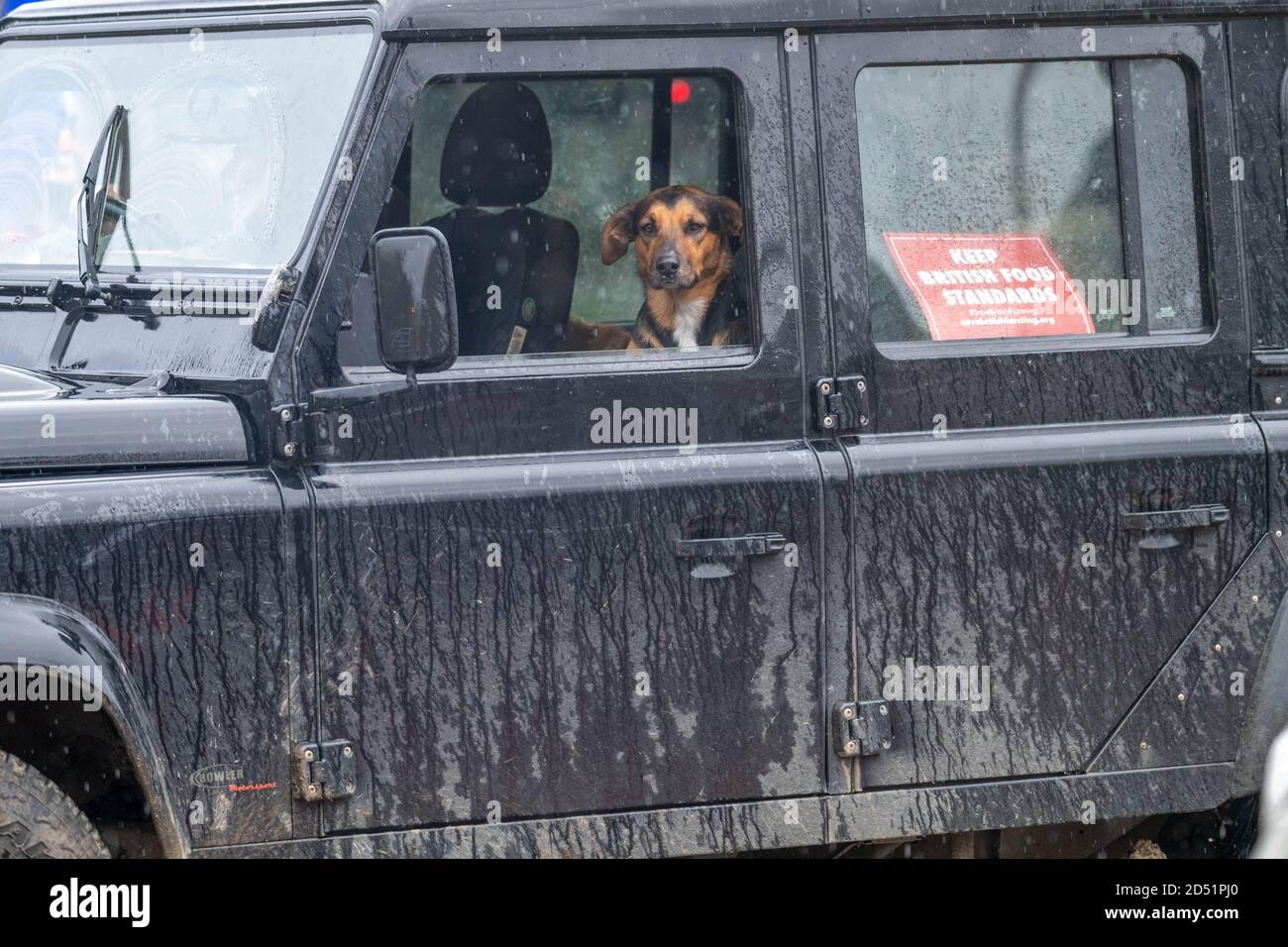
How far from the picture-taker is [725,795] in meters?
3.45

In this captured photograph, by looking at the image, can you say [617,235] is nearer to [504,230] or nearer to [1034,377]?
[504,230]

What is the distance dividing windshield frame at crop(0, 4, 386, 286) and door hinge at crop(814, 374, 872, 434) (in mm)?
1070

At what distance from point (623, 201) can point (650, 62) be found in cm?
29

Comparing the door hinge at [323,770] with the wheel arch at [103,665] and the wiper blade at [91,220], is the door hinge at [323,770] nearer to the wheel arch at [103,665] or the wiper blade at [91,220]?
the wheel arch at [103,665]

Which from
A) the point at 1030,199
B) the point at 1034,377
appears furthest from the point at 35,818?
the point at 1030,199

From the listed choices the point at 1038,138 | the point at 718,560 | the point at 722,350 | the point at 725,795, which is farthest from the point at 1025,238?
the point at 725,795

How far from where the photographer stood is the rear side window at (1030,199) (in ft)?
11.8

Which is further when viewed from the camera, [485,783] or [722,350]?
[722,350]

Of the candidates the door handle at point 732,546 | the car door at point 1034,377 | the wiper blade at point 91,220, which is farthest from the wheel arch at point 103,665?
the car door at point 1034,377

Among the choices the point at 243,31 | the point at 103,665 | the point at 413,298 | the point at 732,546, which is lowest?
the point at 103,665

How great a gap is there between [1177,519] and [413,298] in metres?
1.73

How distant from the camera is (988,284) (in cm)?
367

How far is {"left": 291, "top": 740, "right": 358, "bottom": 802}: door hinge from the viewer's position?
3166 millimetres
